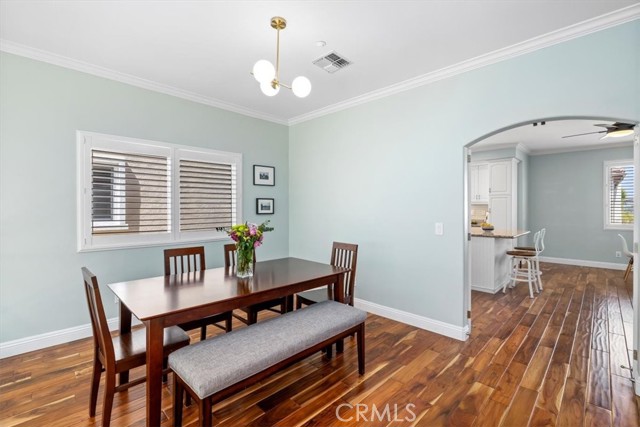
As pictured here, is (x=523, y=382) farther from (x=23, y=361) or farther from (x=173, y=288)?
(x=23, y=361)

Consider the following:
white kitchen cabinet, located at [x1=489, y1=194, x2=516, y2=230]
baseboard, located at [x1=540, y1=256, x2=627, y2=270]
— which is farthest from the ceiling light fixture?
baseboard, located at [x1=540, y1=256, x2=627, y2=270]

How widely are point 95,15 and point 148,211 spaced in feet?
6.33

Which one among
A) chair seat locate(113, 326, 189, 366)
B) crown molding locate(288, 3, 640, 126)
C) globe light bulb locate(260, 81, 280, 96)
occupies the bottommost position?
chair seat locate(113, 326, 189, 366)

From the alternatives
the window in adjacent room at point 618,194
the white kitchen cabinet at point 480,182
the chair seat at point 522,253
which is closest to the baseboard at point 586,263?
the window in adjacent room at point 618,194

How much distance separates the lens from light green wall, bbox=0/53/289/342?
2689 mm

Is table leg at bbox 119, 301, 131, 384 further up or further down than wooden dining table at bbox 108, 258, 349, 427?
further down

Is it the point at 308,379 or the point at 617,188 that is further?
the point at 617,188

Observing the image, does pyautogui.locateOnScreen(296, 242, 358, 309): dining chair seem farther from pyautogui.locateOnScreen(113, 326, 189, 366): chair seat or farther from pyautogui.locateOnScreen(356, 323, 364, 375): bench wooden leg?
pyautogui.locateOnScreen(113, 326, 189, 366): chair seat

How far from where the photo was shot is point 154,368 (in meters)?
1.67

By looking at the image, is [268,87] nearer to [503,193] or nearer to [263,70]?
[263,70]

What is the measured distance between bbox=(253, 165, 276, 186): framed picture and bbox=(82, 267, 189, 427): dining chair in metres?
2.76

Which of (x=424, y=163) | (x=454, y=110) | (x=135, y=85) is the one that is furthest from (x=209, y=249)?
(x=454, y=110)

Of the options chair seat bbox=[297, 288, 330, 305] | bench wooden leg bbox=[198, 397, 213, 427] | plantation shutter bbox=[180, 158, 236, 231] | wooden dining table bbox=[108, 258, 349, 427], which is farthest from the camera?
plantation shutter bbox=[180, 158, 236, 231]

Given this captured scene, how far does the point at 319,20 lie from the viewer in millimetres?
2305
